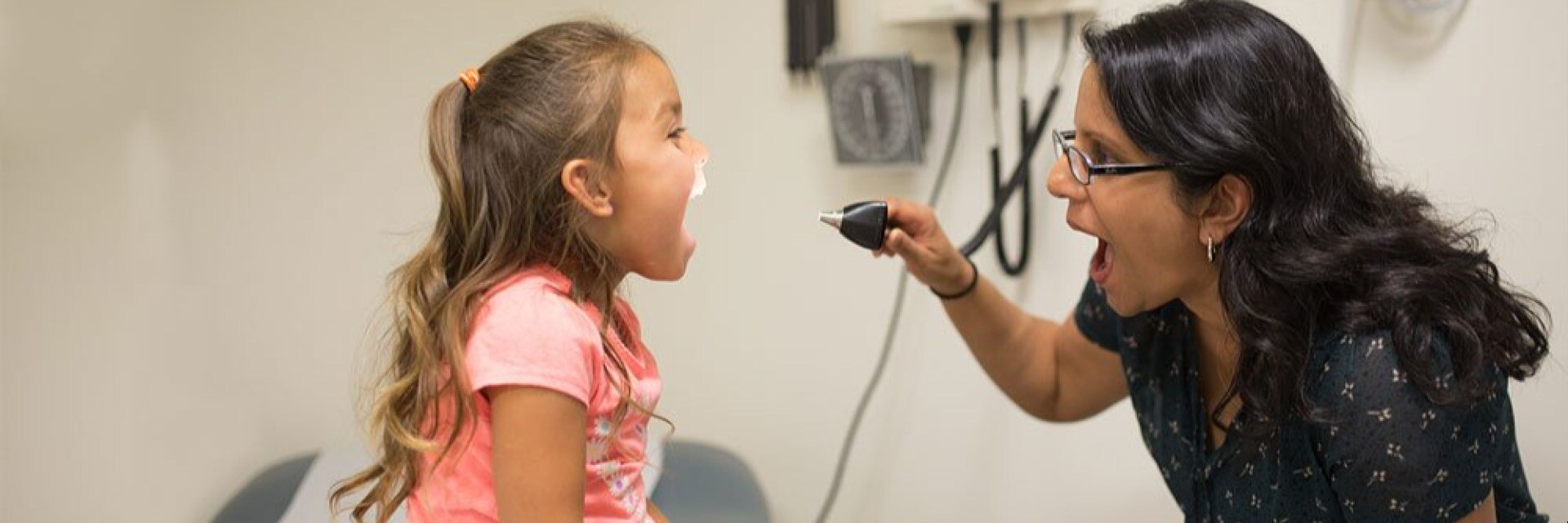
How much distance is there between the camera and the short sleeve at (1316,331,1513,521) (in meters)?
1.08

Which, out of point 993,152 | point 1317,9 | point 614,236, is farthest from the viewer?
point 993,152

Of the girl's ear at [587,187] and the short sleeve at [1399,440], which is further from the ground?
the girl's ear at [587,187]

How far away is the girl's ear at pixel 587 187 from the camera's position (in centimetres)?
102

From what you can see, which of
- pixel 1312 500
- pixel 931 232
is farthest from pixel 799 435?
pixel 1312 500

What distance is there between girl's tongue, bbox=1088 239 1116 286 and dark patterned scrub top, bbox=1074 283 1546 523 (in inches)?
4.2

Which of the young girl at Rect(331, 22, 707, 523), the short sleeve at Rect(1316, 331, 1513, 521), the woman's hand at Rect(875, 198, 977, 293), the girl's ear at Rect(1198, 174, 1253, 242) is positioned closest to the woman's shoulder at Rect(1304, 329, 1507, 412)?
the short sleeve at Rect(1316, 331, 1513, 521)

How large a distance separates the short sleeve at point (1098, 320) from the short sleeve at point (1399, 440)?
302mm

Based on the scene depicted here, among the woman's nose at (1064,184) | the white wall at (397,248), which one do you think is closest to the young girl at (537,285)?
the woman's nose at (1064,184)

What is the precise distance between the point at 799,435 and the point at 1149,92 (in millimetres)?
939

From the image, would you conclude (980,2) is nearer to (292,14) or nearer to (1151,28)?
(1151,28)

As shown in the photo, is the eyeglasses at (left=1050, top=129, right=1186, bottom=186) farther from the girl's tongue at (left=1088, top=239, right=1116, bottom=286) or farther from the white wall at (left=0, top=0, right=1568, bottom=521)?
the white wall at (left=0, top=0, right=1568, bottom=521)

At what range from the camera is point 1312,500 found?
1198mm

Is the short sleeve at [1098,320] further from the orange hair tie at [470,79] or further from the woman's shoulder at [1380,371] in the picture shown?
the orange hair tie at [470,79]

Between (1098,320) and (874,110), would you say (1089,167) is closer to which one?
(1098,320)
